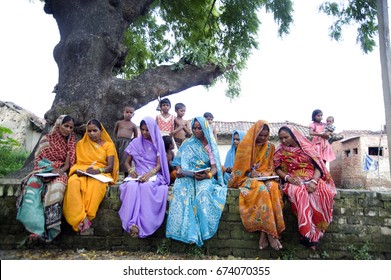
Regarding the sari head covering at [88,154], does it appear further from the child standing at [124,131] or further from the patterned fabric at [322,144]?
the patterned fabric at [322,144]

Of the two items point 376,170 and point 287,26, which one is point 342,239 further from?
point 376,170

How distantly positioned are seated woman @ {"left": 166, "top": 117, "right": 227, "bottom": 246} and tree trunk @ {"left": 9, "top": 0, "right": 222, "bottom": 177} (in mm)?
2612

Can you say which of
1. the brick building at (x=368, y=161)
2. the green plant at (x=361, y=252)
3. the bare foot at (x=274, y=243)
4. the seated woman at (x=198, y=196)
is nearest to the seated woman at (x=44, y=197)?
the seated woman at (x=198, y=196)

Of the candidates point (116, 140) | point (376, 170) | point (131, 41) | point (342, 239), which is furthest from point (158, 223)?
point (376, 170)

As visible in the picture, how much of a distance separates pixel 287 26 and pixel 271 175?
7.05m

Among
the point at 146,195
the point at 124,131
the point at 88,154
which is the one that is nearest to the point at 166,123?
the point at 124,131

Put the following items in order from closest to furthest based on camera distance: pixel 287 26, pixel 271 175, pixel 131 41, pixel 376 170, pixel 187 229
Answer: pixel 187 229
pixel 271 175
pixel 287 26
pixel 131 41
pixel 376 170

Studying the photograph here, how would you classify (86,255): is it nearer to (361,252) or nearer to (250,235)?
(250,235)

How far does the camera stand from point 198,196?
3842mm

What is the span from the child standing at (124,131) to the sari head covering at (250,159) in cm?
262

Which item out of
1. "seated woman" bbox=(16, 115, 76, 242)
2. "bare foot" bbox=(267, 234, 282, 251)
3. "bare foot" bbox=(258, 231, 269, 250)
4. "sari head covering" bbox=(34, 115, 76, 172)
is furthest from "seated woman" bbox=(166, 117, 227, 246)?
"sari head covering" bbox=(34, 115, 76, 172)

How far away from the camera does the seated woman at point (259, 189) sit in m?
3.65

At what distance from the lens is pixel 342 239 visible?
3.93m

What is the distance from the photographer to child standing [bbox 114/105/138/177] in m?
6.03
